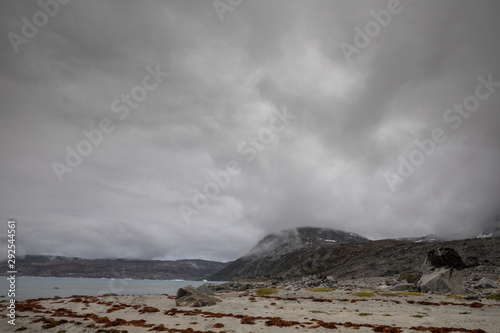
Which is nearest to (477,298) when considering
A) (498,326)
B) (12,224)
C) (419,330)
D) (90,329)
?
(498,326)

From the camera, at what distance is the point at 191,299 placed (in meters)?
37.4

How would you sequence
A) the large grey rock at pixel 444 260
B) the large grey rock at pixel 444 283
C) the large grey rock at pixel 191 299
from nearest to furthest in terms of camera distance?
the large grey rock at pixel 191 299
the large grey rock at pixel 444 283
the large grey rock at pixel 444 260

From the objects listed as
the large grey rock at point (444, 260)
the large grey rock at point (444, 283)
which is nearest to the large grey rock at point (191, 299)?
the large grey rock at point (444, 283)

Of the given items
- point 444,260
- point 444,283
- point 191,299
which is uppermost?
point 444,260

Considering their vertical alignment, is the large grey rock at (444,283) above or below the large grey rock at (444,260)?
below

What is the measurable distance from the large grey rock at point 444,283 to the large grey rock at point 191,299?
3390cm

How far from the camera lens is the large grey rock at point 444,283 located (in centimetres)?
4128

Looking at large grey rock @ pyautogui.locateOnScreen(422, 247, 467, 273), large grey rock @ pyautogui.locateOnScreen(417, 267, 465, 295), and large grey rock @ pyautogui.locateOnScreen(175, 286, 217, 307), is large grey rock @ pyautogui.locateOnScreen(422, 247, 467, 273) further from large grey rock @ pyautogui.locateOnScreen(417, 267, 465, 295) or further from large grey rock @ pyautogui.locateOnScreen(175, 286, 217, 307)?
large grey rock @ pyautogui.locateOnScreen(175, 286, 217, 307)

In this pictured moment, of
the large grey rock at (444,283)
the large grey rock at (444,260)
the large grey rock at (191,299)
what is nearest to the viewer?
the large grey rock at (191,299)

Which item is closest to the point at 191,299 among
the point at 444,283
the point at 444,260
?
the point at 444,283

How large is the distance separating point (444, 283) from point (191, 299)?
38174 millimetres

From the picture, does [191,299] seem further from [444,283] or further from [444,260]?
[444,260]

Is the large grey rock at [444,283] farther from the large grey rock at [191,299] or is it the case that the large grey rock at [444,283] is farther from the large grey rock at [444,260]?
the large grey rock at [191,299]

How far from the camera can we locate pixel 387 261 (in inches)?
5207
